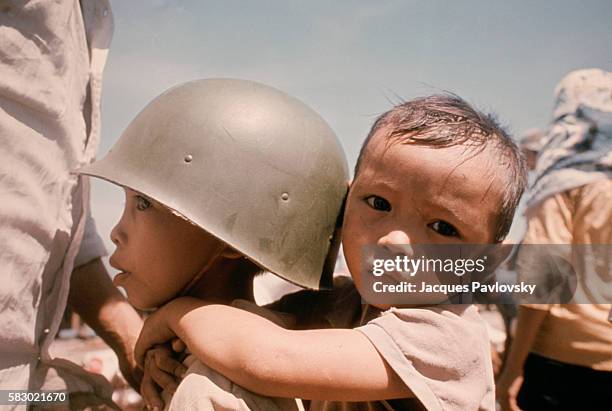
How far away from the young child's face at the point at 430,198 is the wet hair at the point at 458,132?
1.0 inches

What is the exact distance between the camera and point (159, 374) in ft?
4.58

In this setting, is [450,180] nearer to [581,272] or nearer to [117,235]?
[117,235]

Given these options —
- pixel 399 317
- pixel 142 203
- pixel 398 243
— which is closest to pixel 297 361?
pixel 399 317

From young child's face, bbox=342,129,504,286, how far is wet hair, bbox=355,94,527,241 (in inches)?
1.0

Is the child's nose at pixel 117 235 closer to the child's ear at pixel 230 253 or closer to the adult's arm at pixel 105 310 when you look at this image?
the child's ear at pixel 230 253

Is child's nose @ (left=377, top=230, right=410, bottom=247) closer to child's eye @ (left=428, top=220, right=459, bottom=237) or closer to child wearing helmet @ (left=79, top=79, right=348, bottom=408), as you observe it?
child's eye @ (left=428, top=220, right=459, bottom=237)

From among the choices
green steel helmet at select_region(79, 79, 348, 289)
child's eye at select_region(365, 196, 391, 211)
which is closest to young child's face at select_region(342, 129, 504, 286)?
child's eye at select_region(365, 196, 391, 211)

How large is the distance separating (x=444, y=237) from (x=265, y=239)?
0.46 meters

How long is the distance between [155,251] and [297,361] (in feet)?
1.64

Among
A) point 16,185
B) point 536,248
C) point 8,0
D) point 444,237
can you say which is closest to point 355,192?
point 444,237

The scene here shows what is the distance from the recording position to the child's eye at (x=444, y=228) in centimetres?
132

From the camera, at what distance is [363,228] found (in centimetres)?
137

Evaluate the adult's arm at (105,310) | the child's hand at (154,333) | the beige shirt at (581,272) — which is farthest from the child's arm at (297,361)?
the beige shirt at (581,272)

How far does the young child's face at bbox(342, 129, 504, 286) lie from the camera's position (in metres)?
1.29
